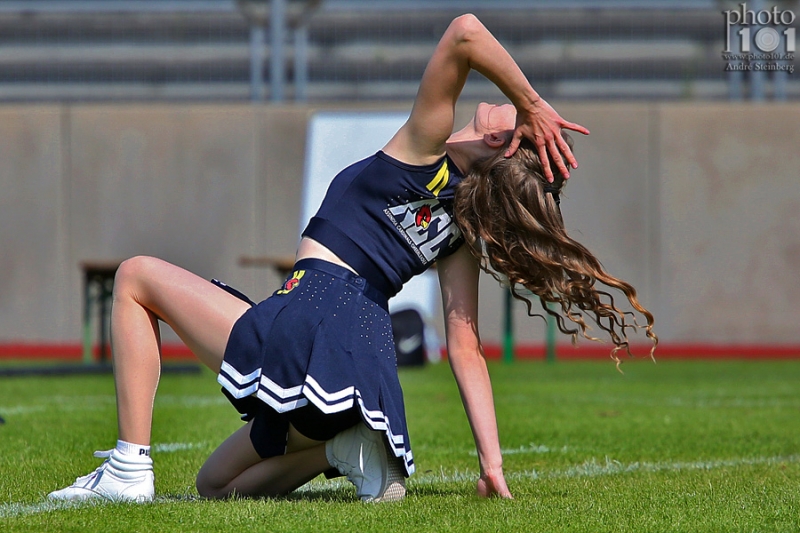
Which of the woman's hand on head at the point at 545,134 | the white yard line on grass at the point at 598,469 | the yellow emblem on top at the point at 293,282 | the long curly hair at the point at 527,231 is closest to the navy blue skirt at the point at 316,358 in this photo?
the yellow emblem on top at the point at 293,282

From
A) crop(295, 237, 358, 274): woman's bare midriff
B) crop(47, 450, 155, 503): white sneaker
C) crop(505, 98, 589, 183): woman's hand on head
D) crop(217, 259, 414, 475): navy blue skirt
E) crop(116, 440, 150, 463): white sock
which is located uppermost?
crop(505, 98, 589, 183): woman's hand on head

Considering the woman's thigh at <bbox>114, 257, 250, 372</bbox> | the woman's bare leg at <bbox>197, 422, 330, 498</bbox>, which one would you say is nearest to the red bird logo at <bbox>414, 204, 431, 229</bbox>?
the woman's thigh at <bbox>114, 257, 250, 372</bbox>

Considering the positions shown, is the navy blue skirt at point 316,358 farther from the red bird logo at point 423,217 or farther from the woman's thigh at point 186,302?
the red bird logo at point 423,217

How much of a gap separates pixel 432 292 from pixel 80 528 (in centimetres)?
966

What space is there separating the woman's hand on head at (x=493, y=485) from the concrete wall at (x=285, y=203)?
10.1 m

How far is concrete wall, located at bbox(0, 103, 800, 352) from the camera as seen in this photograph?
12.9 metres

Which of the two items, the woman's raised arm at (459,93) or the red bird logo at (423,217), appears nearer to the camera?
the woman's raised arm at (459,93)

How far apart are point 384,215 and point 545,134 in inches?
17.9

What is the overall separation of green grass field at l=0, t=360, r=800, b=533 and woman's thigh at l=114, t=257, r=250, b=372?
41 centimetres

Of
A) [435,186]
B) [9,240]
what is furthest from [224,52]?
[435,186]

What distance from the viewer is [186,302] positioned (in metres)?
2.82

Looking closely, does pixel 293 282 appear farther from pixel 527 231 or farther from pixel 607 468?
pixel 607 468

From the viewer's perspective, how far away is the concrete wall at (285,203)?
12.9 m

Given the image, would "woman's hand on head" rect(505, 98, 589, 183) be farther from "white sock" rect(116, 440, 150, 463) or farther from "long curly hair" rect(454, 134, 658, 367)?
"white sock" rect(116, 440, 150, 463)
